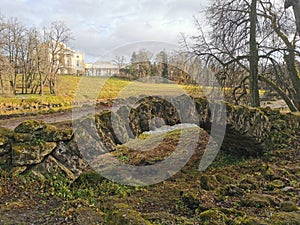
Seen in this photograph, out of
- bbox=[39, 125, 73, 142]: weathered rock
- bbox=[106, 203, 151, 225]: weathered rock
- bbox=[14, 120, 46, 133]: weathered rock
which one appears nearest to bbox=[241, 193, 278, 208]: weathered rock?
bbox=[106, 203, 151, 225]: weathered rock

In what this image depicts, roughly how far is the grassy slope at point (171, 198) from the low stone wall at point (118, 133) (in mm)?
341

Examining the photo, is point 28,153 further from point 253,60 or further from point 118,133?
point 253,60

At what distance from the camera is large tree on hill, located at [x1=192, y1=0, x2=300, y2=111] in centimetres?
1158

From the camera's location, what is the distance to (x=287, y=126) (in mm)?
8836

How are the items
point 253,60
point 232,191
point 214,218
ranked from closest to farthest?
1. point 214,218
2. point 232,191
3. point 253,60

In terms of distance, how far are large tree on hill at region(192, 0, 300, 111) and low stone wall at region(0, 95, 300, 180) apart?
139 inches

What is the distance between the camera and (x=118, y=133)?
574cm

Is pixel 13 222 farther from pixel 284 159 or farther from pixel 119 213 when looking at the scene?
pixel 284 159

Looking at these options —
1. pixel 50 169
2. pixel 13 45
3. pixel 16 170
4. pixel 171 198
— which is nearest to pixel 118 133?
pixel 50 169

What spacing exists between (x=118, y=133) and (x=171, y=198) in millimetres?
1752

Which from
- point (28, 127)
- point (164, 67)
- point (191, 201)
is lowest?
point (191, 201)

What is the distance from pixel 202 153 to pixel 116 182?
3.55 meters

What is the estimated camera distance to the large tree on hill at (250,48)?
11578mm

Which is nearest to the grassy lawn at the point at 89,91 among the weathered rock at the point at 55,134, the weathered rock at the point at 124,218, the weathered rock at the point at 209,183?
the weathered rock at the point at 209,183
